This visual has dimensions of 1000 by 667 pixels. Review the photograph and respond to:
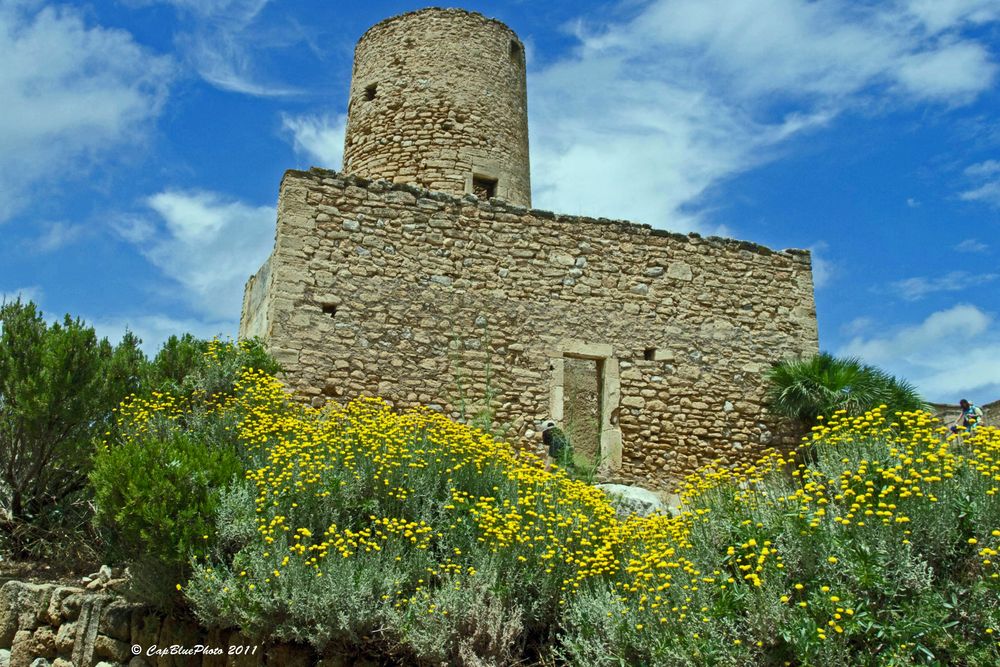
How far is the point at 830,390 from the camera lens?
10977 mm

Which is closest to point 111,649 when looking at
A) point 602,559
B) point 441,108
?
point 602,559

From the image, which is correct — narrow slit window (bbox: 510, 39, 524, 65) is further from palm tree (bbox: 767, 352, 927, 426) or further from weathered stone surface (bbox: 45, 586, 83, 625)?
weathered stone surface (bbox: 45, 586, 83, 625)

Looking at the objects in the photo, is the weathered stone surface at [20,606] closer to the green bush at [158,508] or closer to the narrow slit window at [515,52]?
the green bush at [158,508]

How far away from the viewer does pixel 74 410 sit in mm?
8195

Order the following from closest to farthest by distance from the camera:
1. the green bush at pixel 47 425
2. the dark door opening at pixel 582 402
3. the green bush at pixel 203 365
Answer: the green bush at pixel 47 425
the green bush at pixel 203 365
the dark door opening at pixel 582 402

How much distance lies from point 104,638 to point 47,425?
251 cm

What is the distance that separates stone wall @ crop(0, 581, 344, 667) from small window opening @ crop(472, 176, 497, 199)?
25.3 ft

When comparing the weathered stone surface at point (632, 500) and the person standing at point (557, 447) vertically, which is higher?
the person standing at point (557, 447)

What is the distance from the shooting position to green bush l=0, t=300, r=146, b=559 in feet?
26.2

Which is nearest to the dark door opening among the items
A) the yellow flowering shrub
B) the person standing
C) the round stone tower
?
the round stone tower

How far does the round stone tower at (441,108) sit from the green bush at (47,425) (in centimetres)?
556

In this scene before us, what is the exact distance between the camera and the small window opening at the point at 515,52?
13750 millimetres

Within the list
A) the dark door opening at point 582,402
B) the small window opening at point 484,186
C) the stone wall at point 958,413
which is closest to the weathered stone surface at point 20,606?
the small window opening at point 484,186

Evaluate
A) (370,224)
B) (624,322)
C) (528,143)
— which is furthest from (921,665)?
(528,143)
